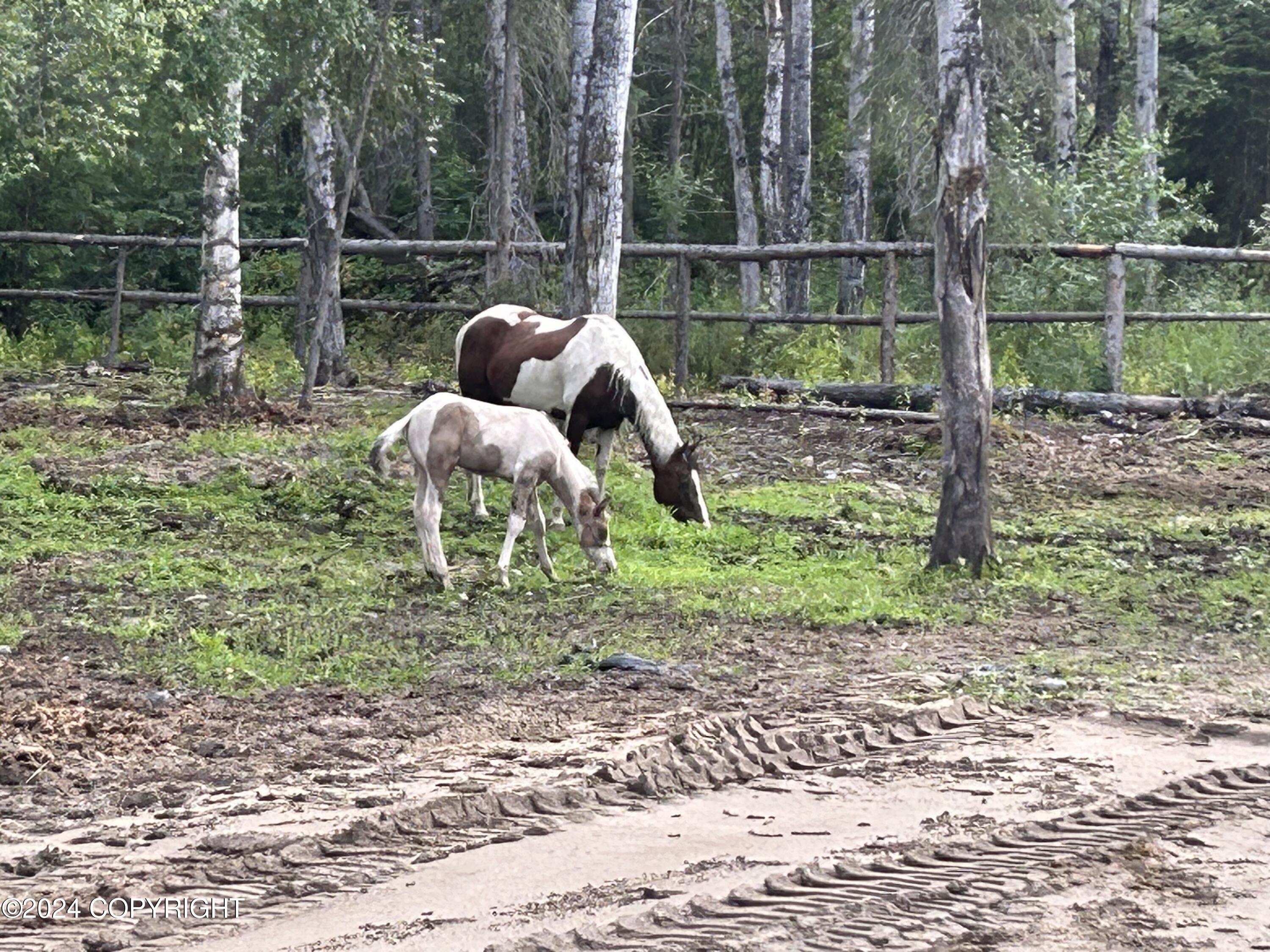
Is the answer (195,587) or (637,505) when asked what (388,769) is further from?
(637,505)

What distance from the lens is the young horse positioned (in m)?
10.4

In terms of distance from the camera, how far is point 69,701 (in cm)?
738

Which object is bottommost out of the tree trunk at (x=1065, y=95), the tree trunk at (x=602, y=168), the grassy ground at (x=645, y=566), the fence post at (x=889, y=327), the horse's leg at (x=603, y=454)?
the grassy ground at (x=645, y=566)

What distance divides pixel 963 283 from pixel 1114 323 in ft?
26.4

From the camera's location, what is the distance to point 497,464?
10617 millimetres

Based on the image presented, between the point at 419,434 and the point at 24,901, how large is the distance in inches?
234

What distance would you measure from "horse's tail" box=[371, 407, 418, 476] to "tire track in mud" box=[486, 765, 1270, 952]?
18.8 ft

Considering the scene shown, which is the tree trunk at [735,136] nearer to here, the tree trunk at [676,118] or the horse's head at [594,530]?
the tree trunk at [676,118]

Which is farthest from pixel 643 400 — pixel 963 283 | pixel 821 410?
pixel 821 410

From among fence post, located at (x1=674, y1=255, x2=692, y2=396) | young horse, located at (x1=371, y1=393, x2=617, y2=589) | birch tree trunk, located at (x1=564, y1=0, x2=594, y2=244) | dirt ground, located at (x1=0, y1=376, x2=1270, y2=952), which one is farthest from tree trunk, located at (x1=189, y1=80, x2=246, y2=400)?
dirt ground, located at (x1=0, y1=376, x2=1270, y2=952)

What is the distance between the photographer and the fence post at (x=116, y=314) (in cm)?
2059

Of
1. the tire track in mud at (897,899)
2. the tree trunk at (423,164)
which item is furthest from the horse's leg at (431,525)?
the tree trunk at (423,164)

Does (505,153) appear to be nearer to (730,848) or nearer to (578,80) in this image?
(578,80)

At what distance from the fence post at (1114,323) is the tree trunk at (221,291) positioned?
358 inches
